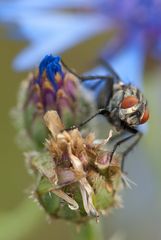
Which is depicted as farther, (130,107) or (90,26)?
(90,26)

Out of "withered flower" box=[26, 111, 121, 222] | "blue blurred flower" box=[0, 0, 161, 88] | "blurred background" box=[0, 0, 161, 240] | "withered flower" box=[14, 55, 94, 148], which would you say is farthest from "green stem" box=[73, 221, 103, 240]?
"blue blurred flower" box=[0, 0, 161, 88]

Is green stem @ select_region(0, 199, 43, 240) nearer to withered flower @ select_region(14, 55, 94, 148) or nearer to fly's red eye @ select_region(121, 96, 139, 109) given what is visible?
withered flower @ select_region(14, 55, 94, 148)

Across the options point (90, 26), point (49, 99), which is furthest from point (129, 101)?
point (90, 26)

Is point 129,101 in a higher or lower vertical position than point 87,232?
higher

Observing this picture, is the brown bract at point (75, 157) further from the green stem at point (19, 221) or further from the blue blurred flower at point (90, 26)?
the blue blurred flower at point (90, 26)

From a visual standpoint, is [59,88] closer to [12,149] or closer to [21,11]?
[21,11]

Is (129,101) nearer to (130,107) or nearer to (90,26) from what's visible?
(130,107)

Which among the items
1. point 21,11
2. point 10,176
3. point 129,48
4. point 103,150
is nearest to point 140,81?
point 129,48

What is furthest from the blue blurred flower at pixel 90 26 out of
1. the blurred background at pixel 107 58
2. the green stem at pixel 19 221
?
the green stem at pixel 19 221

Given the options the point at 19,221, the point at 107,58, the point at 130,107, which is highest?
the point at 130,107
